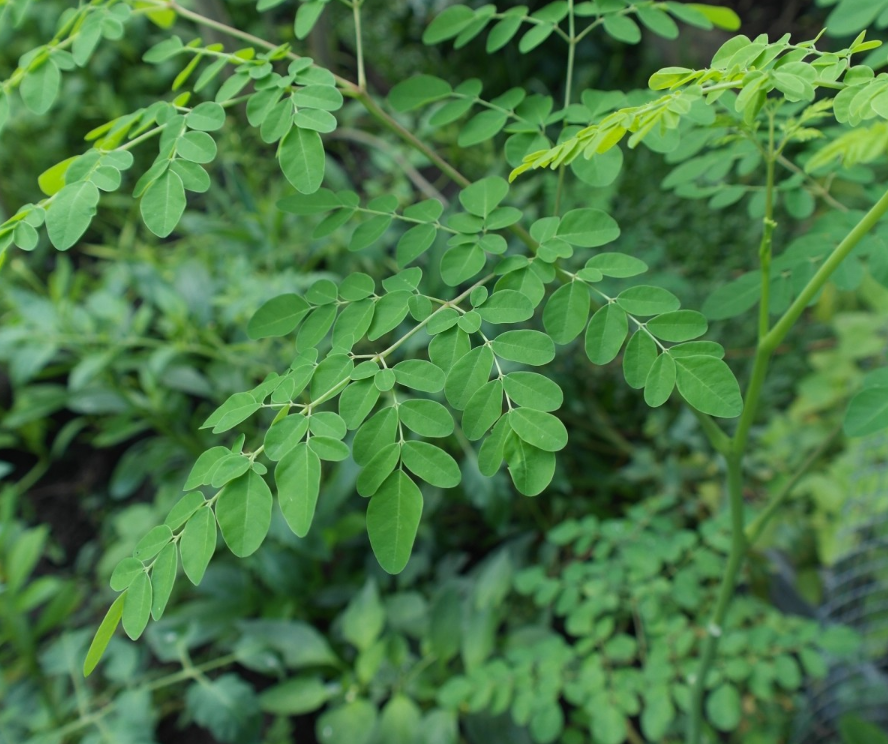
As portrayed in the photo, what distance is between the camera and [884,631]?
146 cm

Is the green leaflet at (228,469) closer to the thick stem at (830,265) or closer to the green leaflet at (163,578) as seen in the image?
the green leaflet at (163,578)

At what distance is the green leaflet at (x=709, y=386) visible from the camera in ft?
2.06

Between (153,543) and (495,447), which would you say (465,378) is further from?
(153,543)

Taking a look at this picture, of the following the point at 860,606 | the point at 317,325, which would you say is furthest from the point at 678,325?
the point at 860,606

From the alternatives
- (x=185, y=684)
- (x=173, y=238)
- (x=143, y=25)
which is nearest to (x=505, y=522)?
(x=185, y=684)

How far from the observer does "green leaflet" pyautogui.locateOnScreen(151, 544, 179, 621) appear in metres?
0.58

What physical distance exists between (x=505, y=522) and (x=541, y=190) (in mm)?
1243

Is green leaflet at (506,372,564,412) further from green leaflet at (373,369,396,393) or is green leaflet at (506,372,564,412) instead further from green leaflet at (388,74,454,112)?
green leaflet at (388,74,454,112)

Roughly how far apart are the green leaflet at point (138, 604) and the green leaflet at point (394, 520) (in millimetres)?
198

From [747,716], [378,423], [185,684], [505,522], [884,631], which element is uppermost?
[378,423]

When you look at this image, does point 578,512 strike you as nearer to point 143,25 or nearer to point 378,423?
point 378,423

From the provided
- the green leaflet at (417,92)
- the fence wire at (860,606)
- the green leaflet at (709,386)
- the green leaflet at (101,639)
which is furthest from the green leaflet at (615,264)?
the fence wire at (860,606)

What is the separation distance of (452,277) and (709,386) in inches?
10.9

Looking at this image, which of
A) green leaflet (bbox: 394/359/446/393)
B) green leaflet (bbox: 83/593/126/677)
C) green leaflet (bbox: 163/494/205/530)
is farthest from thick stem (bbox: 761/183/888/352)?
green leaflet (bbox: 83/593/126/677)
